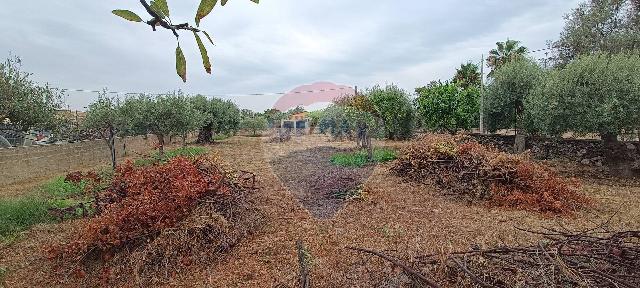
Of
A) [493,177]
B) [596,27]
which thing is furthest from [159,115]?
[596,27]

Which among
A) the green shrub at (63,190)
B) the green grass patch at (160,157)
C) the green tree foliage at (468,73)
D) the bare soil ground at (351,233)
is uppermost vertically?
the green tree foliage at (468,73)

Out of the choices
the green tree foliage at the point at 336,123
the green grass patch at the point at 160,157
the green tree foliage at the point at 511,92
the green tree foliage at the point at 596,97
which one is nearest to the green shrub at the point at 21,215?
the green grass patch at the point at 160,157

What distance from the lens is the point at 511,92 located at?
12.4 metres

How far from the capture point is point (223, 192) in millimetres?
5242

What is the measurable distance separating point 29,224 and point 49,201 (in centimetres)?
88

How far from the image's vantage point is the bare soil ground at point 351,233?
13.1ft

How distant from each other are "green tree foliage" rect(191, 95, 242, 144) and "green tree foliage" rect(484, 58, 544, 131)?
13.2m

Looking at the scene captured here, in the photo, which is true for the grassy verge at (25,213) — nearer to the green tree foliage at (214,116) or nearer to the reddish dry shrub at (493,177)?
the reddish dry shrub at (493,177)

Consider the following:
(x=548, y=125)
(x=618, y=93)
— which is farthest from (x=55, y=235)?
(x=618, y=93)

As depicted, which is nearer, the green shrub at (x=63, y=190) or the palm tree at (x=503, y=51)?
the green shrub at (x=63, y=190)

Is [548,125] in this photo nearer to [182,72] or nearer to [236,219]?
[236,219]

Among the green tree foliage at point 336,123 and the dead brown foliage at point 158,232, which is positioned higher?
the green tree foliage at point 336,123

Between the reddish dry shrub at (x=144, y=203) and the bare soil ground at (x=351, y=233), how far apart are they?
0.58 meters

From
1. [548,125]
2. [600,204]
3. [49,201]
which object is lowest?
[600,204]
